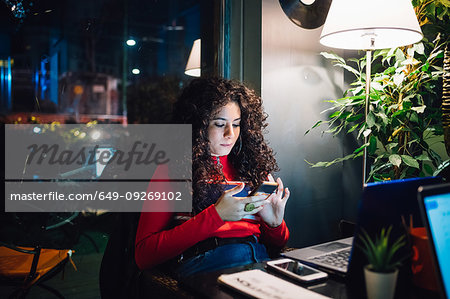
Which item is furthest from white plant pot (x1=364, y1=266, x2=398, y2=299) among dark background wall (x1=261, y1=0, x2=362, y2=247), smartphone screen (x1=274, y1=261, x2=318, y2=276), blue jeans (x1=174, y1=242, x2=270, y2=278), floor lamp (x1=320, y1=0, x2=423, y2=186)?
dark background wall (x1=261, y1=0, x2=362, y2=247)

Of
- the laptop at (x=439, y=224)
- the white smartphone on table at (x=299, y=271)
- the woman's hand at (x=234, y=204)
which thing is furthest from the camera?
the woman's hand at (x=234, y=204)

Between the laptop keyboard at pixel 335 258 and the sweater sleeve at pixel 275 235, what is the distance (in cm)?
39

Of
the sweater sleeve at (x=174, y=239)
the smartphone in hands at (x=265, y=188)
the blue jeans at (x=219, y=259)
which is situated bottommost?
the blue jeans at (x=219, y=259)

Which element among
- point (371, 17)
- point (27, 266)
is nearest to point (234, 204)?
point (371, 17)

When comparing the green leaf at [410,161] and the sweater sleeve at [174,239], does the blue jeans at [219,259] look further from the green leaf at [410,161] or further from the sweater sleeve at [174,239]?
the green leaf at [410,161]

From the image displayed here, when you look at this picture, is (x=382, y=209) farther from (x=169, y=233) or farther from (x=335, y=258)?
(x=169, y=233)

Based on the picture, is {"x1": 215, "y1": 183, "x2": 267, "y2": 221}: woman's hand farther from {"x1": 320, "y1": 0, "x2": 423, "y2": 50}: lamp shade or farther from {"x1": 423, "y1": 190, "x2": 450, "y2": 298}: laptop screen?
{"x1": 320, "y1": 0, "x2": 423, "y2": 50}: lamp shade

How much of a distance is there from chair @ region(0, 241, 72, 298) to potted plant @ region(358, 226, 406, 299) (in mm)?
1804

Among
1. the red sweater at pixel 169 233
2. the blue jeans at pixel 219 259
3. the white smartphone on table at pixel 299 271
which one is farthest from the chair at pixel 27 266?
the white smartphone on table at pixel 299 271

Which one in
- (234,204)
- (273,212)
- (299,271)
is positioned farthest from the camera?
(273,212)

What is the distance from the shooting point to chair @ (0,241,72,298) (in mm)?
2014

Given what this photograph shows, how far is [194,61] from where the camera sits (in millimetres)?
2275

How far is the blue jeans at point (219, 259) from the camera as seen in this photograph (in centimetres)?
137

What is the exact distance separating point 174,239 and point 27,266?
128cm
